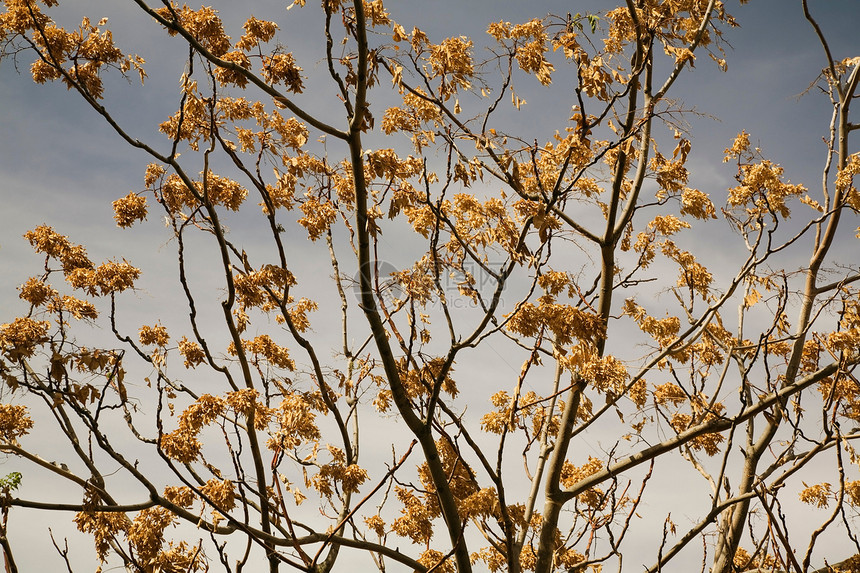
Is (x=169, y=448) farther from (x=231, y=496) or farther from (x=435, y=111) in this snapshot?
(x=435, y=111)

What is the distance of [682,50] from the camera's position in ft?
20.6

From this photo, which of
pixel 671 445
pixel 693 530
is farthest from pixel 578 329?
pixel 693 530

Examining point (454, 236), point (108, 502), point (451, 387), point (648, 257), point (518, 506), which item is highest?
point (648, 257)

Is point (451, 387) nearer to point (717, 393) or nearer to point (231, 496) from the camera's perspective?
point (231, 496)

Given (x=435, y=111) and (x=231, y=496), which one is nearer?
(x=231, y=496)

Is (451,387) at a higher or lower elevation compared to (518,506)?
higher

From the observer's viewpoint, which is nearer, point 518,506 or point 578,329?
point 578,329

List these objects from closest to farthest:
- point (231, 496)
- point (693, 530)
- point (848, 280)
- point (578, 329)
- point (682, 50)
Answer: point (231, 496) < point (578, 329) < point (682, 50) < point (693, 530) < point (848, 280)

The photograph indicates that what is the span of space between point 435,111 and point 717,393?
4.98 metres

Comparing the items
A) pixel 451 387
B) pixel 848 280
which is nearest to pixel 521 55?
pixel 451 387

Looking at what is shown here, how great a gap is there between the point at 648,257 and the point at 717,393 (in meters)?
1.86

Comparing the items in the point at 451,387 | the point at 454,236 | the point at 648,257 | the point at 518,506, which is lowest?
the point at 518,506

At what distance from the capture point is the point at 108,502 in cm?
502

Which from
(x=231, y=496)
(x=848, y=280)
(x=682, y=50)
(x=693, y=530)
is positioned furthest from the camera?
(x=848, y=280)
